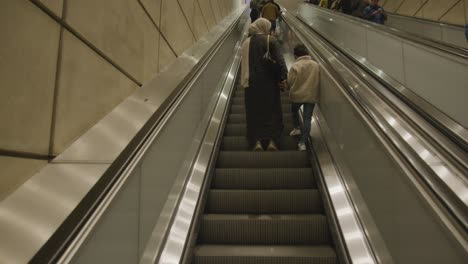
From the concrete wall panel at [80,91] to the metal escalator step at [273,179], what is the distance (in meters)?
1.30

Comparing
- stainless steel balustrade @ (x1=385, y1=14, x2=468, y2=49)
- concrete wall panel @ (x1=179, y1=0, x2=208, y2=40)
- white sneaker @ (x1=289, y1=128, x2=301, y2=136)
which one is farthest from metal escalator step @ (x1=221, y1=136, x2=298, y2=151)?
stainless steel balustrade @ (x1=385, y1=14, x2=468, y2=49)

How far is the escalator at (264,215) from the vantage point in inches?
88.8

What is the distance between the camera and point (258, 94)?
3.96 m

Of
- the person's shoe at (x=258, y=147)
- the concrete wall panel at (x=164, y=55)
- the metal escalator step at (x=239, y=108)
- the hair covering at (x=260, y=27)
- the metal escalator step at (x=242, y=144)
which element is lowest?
the person's shoe at (x=258, y=147)

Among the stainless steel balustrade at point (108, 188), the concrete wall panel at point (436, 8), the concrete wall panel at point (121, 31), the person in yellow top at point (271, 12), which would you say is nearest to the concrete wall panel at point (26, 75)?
the stainless steel balustrade at point (108, 188)

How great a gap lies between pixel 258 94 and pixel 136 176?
245 centimetres

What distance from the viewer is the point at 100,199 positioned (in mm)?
1367

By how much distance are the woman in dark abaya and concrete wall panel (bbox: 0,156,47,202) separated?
8.09 feet

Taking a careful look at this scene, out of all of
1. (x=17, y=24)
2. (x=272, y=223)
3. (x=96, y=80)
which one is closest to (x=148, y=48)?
(x=96, y=80)

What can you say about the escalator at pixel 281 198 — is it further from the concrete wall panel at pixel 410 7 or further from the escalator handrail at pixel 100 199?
the concrete wall panel at pixel 410 7

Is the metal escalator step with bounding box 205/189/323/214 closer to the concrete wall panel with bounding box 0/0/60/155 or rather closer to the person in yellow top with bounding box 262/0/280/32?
the concrete wall panel with bounding box 0/0/60/155

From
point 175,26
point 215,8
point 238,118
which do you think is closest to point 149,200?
point 175,26

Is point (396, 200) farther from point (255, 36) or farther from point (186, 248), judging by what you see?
point (255, 36)

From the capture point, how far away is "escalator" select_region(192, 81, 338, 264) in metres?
2.26
